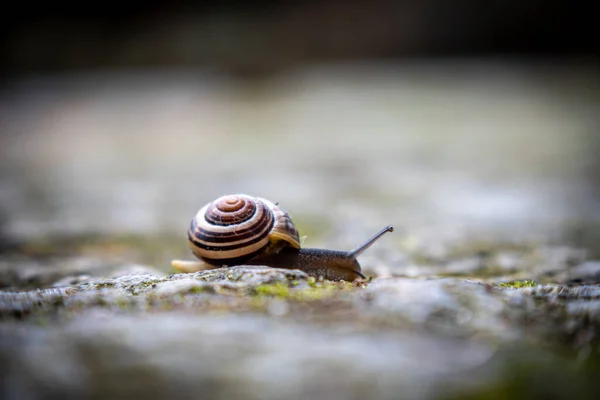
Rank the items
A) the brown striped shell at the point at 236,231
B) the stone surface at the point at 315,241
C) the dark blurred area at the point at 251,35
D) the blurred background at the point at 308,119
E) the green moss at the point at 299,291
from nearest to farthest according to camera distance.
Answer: the stone surface at the point at 315,241
the green moss at the point at 299,291
the brown striped shell at the point at 236,231
the blurred background at the point at 308,119
the dark blurred area at the point at 251,35

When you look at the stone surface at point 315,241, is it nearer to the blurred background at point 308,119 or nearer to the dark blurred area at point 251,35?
the blurred background at point 308,119

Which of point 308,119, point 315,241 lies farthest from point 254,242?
point 308,119

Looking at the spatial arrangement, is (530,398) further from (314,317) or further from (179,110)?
(179,110)

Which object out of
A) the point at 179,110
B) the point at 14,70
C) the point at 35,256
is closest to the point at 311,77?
the point at 179,110

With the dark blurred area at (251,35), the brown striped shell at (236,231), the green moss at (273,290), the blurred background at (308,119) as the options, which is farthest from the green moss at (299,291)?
the dark blurred area at (251,35)

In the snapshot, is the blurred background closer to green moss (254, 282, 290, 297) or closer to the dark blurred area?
the dark blurred area

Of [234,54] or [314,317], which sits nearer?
[314,317]

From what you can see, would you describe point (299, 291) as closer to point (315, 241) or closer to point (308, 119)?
point (315, 241)
